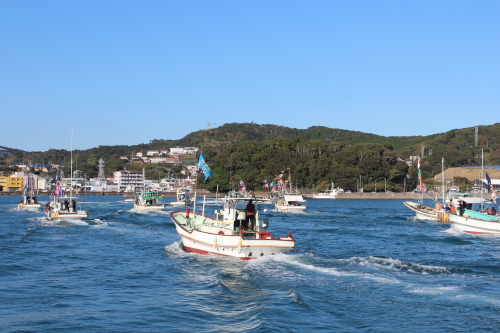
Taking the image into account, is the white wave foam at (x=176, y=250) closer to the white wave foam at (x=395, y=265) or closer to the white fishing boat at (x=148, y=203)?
the white wave foam at (x=395, y=265)

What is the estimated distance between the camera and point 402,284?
21.1 m

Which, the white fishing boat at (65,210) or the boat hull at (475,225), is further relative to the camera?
the white fishing boat at (65,210)

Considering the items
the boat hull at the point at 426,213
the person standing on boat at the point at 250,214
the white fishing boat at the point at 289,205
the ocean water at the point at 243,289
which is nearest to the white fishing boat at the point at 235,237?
the person standing on boat at the point at 250,214

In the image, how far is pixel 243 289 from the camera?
20.5 m

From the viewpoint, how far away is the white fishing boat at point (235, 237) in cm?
2567

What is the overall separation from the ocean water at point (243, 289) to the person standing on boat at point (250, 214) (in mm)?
2634

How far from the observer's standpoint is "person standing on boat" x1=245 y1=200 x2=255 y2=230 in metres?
28.1

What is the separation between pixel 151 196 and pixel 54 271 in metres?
49.2

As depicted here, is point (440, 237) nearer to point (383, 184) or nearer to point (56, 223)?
point (56, 223)

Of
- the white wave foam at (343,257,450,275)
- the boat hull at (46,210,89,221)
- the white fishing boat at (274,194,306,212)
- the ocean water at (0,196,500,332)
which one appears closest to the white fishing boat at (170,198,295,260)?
the ocean water at (0,196,500,332)

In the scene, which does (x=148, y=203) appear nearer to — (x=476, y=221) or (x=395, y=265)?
(x=476, y=221)

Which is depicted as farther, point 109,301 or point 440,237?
point 440,237

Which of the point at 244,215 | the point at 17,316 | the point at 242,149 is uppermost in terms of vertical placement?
the point at 242,149

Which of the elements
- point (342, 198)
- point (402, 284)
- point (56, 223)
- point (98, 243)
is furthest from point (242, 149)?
point (402, 284)
